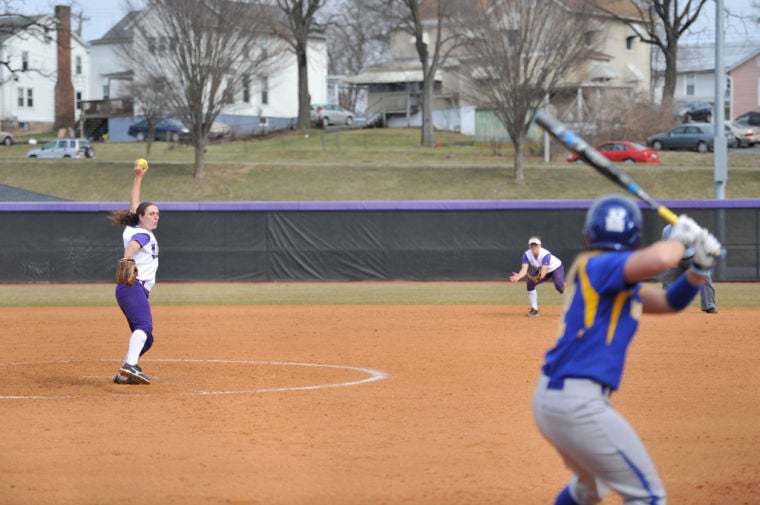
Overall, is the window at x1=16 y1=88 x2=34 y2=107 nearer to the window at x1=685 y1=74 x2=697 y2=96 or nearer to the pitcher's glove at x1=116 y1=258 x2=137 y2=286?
the window at x1=685 y1=74 x2=697 y2=96

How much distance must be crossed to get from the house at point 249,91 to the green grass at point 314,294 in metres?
37.1

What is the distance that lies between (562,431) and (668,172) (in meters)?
37.8

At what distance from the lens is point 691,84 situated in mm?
86188

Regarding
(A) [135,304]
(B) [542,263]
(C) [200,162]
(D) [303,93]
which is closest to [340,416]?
(A) [135,304]

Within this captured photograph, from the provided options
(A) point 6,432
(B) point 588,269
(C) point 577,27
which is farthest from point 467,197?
(B) point 588,269

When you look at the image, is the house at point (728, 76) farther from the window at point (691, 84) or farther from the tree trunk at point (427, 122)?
the tree trunk at point (427, 122)

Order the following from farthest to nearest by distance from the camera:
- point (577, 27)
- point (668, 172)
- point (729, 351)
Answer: point (668, 172) → point (577, 27) → point (729, 351)

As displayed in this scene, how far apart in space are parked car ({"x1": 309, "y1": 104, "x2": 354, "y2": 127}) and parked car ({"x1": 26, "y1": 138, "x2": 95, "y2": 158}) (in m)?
15.9

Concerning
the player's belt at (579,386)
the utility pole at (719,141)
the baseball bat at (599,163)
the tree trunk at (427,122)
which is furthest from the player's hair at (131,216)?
the tree trunk at (427,122)

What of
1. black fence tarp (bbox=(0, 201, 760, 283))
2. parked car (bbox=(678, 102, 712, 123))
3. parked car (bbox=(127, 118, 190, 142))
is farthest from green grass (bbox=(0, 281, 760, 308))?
parked car (bbox=(678, 102, 712, 123))

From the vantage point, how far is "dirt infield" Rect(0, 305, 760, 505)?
23.0 feet

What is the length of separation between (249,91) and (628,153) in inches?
1091

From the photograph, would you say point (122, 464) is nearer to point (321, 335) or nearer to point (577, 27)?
point (321, 335)

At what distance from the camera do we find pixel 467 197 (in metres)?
38.0
